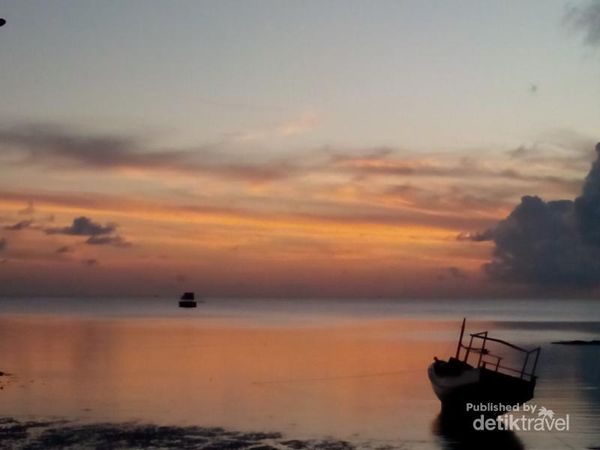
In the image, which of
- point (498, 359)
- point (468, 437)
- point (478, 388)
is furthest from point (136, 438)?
point (498, 359)

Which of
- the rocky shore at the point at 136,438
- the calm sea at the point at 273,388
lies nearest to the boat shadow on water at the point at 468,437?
the calm sea at the point at 273,388

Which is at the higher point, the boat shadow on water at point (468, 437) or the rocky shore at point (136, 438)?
the rocky shore at point (136, 438)

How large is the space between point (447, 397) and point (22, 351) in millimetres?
48044

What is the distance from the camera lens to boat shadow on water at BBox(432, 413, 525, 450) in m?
29.7

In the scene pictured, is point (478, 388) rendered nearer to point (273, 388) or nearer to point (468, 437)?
point (468, 437)

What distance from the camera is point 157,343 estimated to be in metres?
82.1

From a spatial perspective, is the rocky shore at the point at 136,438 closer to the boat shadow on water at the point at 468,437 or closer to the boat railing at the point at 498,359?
the boat shadow on water at the point at 468,437

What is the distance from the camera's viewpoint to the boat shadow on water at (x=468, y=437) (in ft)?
97.6

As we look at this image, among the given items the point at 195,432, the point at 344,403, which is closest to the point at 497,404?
the point at 344,403

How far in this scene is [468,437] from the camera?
31688 mm

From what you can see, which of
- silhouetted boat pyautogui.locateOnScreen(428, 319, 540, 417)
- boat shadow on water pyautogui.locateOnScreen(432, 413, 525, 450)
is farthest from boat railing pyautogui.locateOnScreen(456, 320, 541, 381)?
boat shadow on water pyautogui.locateOnScreen(432, 413, 525, 450)

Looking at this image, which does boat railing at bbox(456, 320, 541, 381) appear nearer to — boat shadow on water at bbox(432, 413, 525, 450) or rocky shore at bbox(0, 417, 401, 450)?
boat shadow on water at bbox(432, 413, 525, 450)

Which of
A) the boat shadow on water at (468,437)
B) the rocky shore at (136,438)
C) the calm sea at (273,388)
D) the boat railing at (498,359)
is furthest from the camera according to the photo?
the boat railing at (498,359)

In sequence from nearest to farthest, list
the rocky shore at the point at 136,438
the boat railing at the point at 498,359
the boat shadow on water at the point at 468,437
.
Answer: the rocky shore at the point at 136,438
the boat shadow on water at the point at 468,437
the boat railing at the point at 498,359
